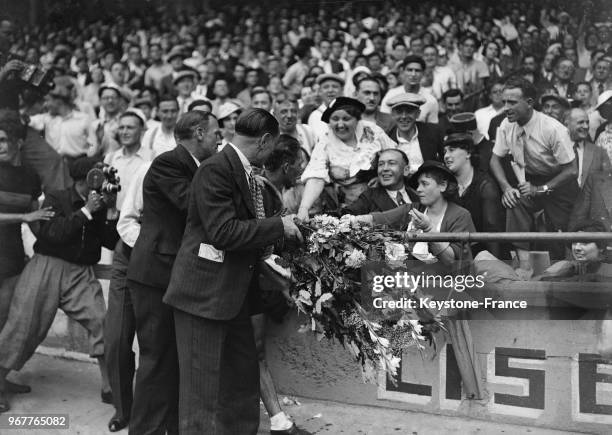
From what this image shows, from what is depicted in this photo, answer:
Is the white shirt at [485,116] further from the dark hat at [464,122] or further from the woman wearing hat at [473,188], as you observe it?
the woman wearing hat at [473,188]

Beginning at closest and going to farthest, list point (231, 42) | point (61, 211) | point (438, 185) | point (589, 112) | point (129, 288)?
point (129, 288)
point (438, 185)
point (61, 211)
point (589, 112)
point (231, 42)

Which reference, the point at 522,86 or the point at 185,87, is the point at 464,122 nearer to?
the point at 522,86

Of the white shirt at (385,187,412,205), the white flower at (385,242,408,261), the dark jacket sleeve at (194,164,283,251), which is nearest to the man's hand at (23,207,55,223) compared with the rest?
the dark jacket sleeve at (194,164,283,251)

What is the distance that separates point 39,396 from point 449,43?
621 centimetres

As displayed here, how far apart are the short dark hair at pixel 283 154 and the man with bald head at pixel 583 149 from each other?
2114 mm

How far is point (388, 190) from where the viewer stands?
A: 4539 mm

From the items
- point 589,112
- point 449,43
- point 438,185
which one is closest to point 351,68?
point 449,43

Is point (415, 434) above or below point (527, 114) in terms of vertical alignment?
below

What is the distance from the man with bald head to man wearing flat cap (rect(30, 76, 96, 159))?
461 centimetres

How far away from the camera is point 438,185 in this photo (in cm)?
432

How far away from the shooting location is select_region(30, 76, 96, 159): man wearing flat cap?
23.9ft

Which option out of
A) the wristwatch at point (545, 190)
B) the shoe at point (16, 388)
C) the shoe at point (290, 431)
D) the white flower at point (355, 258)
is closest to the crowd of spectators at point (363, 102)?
the wristwatch at point (545, 190)

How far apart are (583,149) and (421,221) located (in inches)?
79.7

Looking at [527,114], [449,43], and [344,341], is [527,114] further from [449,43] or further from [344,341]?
[449,43]
